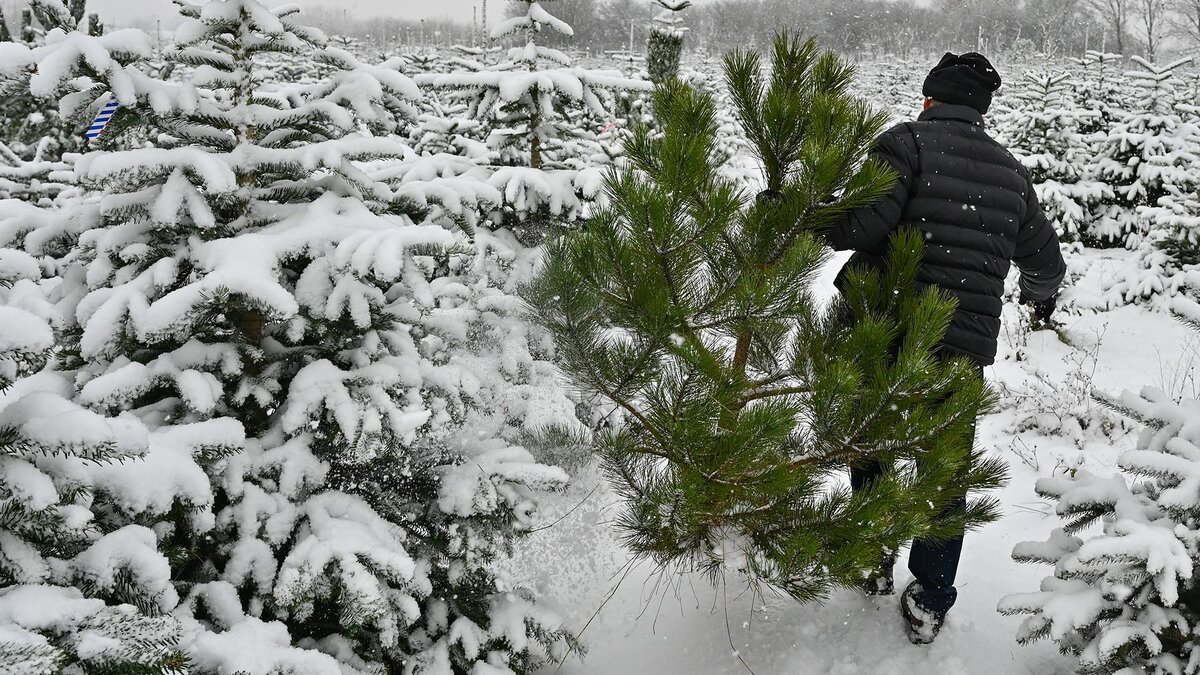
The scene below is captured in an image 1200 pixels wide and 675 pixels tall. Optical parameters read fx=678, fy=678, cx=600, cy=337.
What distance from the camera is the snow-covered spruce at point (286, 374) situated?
6.23ft

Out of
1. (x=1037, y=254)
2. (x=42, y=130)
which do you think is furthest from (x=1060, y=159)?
(x=42, y=130)

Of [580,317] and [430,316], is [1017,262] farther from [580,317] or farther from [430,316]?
[430,316]

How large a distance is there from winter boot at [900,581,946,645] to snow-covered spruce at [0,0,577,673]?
1.37 meters

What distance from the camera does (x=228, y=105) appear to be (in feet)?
8.34

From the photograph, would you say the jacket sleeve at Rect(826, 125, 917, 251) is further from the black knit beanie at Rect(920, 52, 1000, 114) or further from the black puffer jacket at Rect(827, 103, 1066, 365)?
the black knit beanie at Rect(920, 52, 1000, 114)

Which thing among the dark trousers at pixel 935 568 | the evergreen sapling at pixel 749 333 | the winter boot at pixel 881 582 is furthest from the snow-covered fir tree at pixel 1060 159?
the evergreen sapling at pixel 749 333

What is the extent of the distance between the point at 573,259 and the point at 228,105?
155 centimetres

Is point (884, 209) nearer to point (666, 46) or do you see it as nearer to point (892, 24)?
point (666, 46)

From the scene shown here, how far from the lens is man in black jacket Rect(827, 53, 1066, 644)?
240cm

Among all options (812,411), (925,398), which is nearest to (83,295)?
(812,411)

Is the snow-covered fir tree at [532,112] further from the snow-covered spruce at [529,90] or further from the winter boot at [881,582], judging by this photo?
the winter boot at [881,582]

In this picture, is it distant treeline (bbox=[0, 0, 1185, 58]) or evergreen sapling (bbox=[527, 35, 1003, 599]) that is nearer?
evergreen sapling (bbox=[527, 35, 1003, 599])

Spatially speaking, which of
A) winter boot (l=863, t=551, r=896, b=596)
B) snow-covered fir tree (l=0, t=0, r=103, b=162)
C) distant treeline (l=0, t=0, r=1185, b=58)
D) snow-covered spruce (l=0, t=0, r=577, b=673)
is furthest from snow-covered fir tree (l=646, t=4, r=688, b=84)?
distant treeline (l=0, t=0, r=1185, b=58)

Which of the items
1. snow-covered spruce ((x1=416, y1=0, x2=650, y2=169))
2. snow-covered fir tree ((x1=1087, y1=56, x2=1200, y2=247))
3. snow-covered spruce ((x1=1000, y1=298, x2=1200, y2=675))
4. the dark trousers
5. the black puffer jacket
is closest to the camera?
snow-covered spruce ((x1=1000, y1=298, x2=1200, y2=675))
